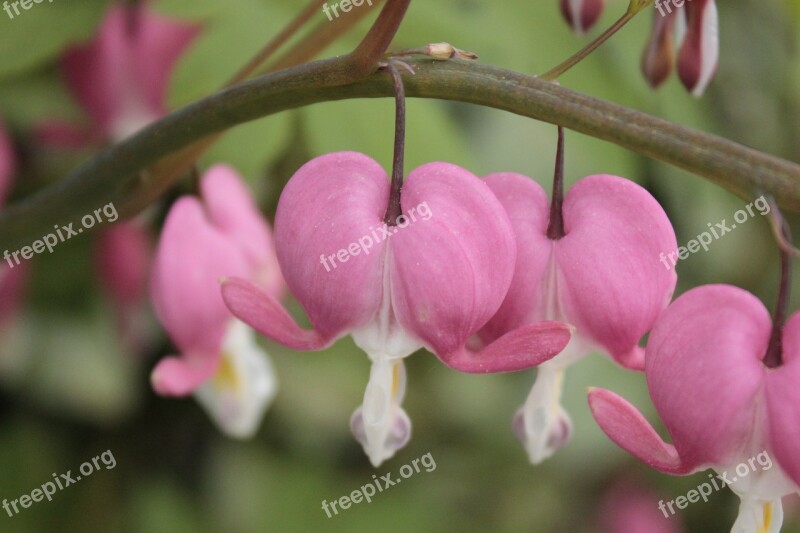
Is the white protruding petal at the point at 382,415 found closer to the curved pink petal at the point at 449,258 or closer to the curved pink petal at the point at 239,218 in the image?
the curved pink petal at the point at 449,258

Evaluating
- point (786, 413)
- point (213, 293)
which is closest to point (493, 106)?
point (786, 413)

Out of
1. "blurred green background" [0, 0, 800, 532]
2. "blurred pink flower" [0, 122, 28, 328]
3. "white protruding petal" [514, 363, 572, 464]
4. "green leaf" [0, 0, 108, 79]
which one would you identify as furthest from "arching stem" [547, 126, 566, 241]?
"blurred pink flower" [0, 122, 28, 328]

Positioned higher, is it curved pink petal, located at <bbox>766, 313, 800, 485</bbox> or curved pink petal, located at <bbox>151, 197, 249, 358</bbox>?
curved pink petal, located at <bbox>151, 197, 249, 358</bbox>

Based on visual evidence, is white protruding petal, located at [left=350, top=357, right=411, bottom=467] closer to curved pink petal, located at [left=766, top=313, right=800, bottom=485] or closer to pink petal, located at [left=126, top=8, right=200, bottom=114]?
curved pink petal, located at [left=766, top=313, right=800, bottom=485]

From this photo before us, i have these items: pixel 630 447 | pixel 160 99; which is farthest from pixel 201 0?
pixel 630 447

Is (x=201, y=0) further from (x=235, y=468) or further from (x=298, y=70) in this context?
(x=235, y=468)

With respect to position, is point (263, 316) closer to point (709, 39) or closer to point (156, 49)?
point (709, 39)
